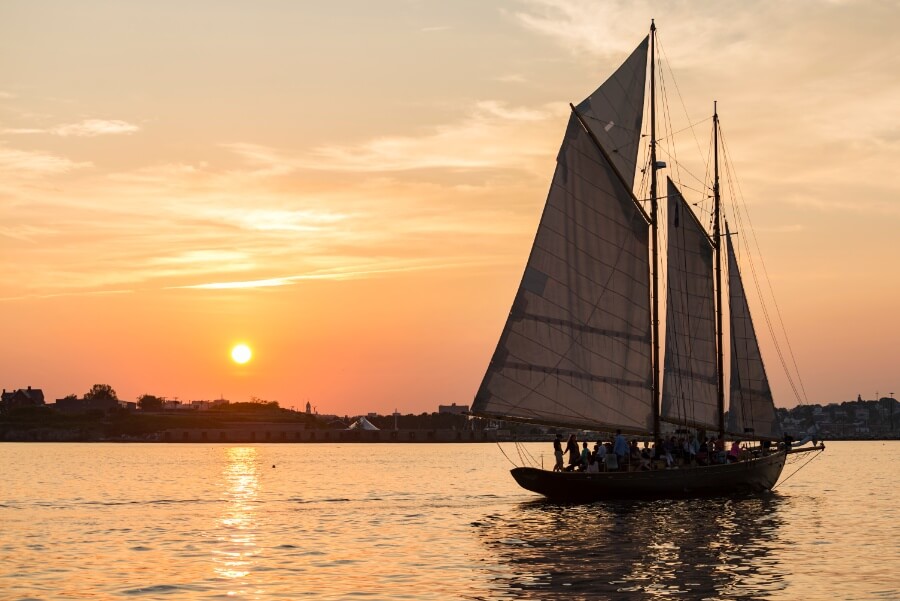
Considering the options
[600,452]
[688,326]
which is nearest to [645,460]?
[600,452]

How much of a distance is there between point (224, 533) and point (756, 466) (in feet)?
113

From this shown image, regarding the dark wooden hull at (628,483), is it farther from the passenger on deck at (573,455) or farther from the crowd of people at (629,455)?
the passenger on deck at (573,455)

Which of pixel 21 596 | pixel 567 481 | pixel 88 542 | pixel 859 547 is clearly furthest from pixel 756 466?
pixel 21 596

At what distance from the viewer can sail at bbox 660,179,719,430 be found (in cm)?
7794

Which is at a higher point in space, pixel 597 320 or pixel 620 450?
pixel 597 320

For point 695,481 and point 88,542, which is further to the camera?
point 695,481

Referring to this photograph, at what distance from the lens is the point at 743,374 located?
83.1m

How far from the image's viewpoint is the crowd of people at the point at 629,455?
67562 millimetres

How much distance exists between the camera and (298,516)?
229 ft

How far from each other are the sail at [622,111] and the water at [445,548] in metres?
19.1

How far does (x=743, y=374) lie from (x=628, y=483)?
→ 1943 cm

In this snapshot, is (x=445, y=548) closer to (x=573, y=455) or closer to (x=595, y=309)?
(x=573, y=455)

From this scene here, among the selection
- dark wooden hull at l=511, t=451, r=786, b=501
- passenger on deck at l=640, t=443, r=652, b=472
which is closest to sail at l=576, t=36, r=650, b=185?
passenger on deck at l=640, t=443, r=652, b=472

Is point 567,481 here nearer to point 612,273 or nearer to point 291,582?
point 612,273
